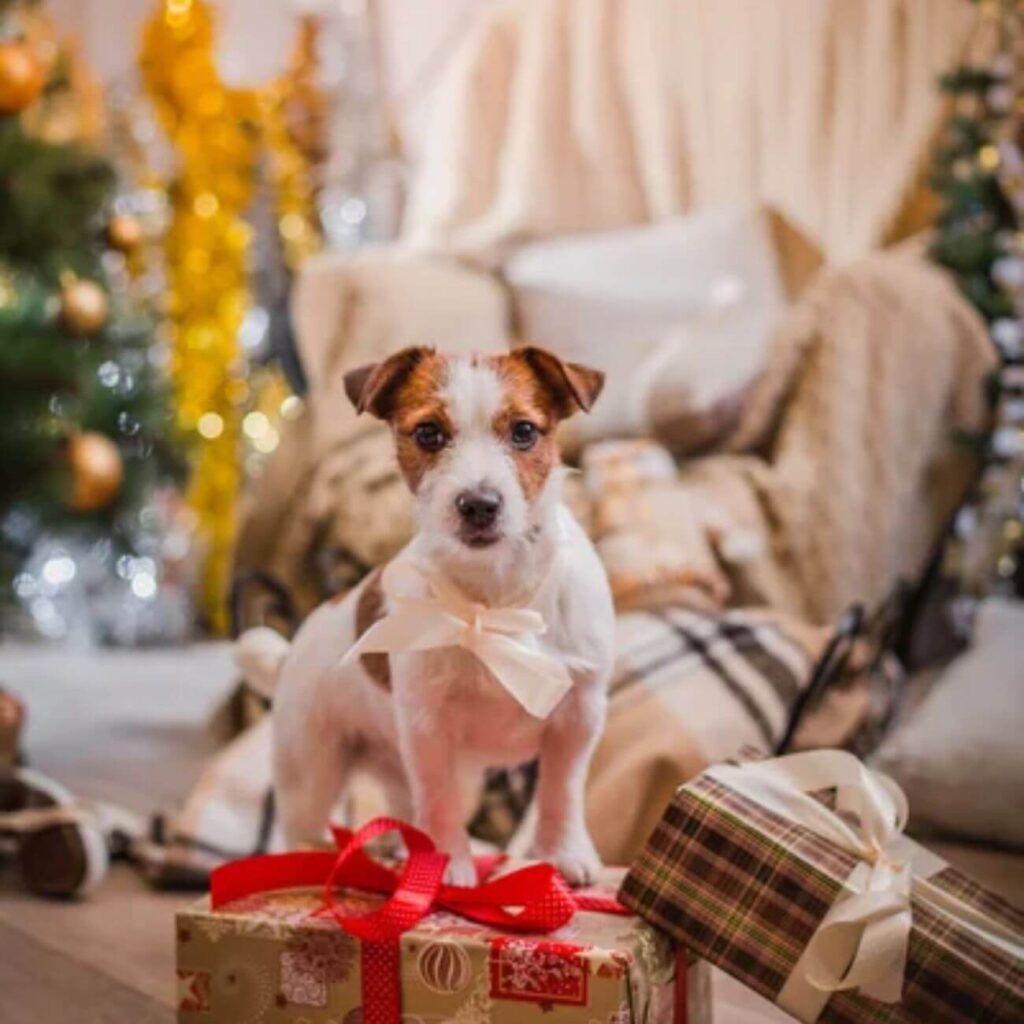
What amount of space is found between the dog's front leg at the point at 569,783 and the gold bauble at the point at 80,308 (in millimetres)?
1664

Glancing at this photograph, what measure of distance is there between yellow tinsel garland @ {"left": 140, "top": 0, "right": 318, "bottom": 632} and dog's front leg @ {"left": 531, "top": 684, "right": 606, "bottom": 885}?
2.64 meters

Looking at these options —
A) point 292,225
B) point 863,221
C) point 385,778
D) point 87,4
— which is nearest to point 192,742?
point 385,778

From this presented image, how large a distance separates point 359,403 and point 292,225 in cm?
289

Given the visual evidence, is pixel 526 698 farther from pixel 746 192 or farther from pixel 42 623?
pixel 42 623

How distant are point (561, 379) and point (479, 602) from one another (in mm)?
147

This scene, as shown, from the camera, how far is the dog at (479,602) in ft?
2.72

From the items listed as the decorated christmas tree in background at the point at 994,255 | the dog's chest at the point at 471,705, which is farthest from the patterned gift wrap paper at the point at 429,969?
the decorated christmas tree in background at the point at 994,255

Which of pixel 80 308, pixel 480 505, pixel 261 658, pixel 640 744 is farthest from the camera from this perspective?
pixel 80 308

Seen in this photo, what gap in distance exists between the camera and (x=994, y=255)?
87.2 inches

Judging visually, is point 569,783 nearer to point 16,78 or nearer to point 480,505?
point 480,505

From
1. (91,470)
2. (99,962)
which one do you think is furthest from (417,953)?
(91,470)

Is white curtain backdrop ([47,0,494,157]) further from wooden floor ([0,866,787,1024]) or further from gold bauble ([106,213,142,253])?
wooden floor ([0,866,787,1024])

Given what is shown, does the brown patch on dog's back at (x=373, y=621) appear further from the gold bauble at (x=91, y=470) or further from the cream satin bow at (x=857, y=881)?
the gold bauble at (x=91, y=470)

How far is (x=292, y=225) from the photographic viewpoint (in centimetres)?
363
